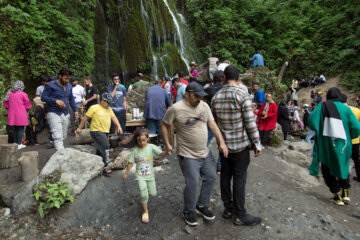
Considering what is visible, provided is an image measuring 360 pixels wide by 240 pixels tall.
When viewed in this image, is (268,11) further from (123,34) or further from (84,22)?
(84,22)

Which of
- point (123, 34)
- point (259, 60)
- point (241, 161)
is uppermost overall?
point (123, 34)

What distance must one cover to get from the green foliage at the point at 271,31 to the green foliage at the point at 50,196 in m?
16.7

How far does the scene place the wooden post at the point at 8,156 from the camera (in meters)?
4.99

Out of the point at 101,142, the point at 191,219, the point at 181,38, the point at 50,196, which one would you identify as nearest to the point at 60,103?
the point at 101,142

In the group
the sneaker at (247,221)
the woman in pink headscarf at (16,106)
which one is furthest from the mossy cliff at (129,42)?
the sneaker at (247,221)

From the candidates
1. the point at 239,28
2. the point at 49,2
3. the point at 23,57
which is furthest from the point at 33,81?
the point at 239,28

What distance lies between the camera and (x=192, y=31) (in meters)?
19.5

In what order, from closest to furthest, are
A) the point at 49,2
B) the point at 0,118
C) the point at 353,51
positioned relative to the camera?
the point at 0,118
the point at 49,2
the point at 353,51

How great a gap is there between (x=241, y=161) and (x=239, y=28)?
19.0 m

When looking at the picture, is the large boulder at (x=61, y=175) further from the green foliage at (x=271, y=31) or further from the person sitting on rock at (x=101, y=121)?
the green foliage at (x=271, y=31)

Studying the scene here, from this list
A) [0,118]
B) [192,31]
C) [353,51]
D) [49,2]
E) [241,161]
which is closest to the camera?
[241,161]

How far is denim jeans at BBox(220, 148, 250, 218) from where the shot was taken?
3.16m

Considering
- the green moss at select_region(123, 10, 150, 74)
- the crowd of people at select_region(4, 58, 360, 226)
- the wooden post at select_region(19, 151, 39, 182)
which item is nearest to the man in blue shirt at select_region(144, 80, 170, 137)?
the crowd of people at select_region(4, 58, 360, 226)

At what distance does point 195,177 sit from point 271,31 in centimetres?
1976
